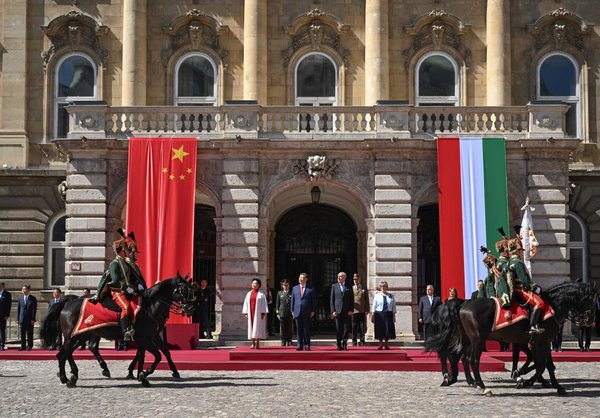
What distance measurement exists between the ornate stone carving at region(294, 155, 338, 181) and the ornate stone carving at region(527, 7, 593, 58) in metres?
9.23

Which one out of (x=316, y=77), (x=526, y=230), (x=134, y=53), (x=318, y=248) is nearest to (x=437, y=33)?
(x=316, y=77)

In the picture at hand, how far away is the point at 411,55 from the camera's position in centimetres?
3497

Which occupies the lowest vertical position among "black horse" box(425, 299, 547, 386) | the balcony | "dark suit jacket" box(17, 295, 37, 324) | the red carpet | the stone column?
the red carpet

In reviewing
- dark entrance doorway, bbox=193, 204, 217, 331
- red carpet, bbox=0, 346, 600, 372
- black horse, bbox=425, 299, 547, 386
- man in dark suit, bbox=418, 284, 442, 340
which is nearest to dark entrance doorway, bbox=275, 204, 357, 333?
dark entrance doorway, bbox=193, 204, 217, 331

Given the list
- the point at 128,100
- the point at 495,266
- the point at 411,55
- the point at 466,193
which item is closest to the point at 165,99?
the point at 128,100

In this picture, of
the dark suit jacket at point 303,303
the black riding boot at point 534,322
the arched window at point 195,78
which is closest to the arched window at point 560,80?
the arched window at point 195,78

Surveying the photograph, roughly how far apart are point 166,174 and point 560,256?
11.2 m

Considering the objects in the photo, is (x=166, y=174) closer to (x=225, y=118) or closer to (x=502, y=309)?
(x=225, y=118)

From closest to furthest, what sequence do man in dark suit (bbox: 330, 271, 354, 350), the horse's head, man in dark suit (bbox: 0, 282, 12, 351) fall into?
the horse's head < man in dark suit (bbox: 330, 271, 354, 350) < man in dark suit (bbox: 0, 282, 12, 351)

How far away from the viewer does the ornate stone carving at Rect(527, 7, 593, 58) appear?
3472 centimetres

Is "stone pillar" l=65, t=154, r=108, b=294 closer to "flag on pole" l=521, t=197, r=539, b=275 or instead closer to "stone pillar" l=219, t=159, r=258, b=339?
"stone pillar" l=219, t=159, r=258, b=339

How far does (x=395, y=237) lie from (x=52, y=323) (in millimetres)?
11969

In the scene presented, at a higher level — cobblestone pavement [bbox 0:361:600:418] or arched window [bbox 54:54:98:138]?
arched window [bbox 54:54:98:138]

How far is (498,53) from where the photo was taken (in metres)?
34.3
